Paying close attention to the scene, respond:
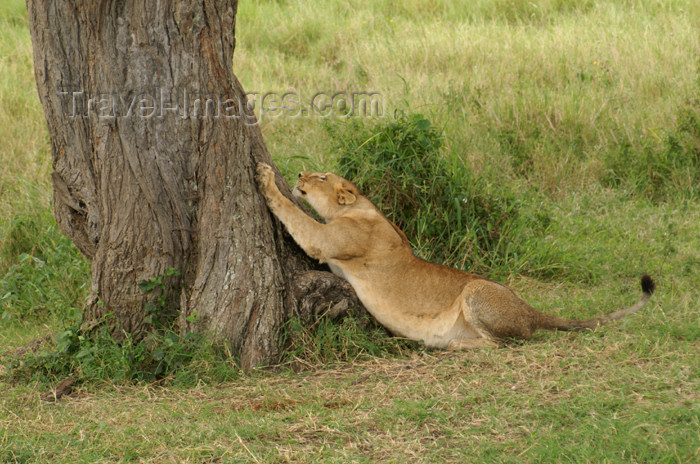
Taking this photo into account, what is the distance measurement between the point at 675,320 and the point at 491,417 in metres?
1.78

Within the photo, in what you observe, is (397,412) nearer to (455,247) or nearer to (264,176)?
(264,176)

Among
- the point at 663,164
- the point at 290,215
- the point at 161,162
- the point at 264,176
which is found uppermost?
the point at 161,162

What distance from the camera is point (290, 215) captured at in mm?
4734

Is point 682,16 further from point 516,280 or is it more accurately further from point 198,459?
point 198,459

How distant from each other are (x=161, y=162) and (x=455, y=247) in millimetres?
2615

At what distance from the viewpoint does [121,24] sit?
425 centimetres

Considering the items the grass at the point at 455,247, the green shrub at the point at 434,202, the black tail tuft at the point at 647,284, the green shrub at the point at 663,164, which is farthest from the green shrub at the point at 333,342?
the green shrub at the point at 663,164

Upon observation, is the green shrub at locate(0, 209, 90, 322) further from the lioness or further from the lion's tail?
the lion's tail

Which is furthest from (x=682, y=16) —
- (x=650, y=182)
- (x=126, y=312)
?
(x=126, y=312)

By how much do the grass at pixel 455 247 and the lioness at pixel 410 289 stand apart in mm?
147

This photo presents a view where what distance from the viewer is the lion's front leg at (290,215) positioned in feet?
15.4

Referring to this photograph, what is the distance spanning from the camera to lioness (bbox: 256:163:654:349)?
4711 mm

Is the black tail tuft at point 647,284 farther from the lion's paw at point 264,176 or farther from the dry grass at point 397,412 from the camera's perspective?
the lion's paw at point 264,176

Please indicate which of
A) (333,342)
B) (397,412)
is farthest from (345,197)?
(397,412)
